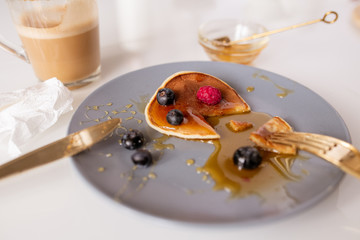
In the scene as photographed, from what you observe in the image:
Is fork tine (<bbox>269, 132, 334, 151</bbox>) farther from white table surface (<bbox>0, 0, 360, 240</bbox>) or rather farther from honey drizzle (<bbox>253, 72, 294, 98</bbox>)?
honey drizzle (<bbox>253, 72, 294, 98</bbox>)

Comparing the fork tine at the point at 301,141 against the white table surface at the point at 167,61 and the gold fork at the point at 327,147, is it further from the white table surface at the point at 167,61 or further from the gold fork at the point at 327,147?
the white table surface at the point at 167,61

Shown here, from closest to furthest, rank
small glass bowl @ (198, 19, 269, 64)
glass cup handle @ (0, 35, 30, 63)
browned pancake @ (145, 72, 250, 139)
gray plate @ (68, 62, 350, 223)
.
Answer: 1. gray plate @ (68, 62, 350, 223)
2. browned pancake @ (145, 72, 250, 139)
3. glass cup handle @ (0, 35, 30, 63)
4. small glass bowl @ (198, 19, 269, 64)

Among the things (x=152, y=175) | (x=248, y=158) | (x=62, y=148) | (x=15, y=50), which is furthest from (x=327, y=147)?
(x=15, y=50)

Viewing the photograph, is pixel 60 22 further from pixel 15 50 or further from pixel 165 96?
pixel 165 96

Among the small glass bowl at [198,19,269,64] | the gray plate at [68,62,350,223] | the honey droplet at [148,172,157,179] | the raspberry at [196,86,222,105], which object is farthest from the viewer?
the small glass bowl at [198,19,269,64]

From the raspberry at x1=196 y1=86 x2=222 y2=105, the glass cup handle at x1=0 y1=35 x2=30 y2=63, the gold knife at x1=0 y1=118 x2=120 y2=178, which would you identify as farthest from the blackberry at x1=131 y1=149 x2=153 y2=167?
the glass cup handle at x1=0 y1=35 x2=30 y2=63

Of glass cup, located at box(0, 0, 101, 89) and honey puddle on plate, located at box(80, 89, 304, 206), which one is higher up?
glass cup, located at box(0, 0, 101, 89)

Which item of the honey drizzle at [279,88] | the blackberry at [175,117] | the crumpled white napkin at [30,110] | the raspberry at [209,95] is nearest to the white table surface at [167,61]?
the crumpled white napkin at [30,110]
